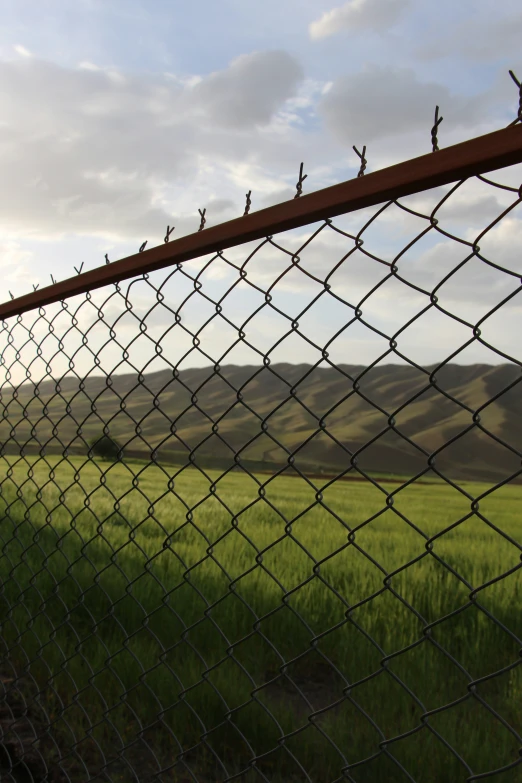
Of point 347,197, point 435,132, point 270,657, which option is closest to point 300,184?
point 347,197

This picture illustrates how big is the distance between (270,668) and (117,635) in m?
0.79

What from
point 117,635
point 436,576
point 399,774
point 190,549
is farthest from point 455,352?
point 190,549

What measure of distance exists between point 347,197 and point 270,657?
2.18 meters

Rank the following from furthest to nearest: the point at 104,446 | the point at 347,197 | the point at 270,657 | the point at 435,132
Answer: the point at 104,446 < the point at 270,657 < the point at 347,197 < the point at 435,132

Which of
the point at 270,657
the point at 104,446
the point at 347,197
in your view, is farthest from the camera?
the point at 104,446

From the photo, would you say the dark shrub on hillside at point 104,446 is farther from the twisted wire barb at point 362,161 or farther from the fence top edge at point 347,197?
the twisted wire barb at point 362,161

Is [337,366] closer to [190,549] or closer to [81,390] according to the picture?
[81,390]

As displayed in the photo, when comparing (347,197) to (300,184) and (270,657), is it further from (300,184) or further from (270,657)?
(270,657)

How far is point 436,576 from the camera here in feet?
13.1

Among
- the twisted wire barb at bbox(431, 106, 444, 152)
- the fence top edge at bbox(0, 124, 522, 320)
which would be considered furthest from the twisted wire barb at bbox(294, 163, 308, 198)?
the twisted wire barb at bbox(431, 106, 444, 152)

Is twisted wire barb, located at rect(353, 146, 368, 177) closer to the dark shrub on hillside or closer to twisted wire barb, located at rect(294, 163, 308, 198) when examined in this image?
twisted wire barb, located at rect(294, 163, 308, 198)

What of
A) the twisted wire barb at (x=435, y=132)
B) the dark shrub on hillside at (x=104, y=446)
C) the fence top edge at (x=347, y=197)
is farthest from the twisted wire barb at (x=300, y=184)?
the dark shrub on hillside at (x=104, y=446)

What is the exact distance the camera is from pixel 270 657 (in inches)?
116

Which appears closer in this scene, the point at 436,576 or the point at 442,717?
the point at 442,717
